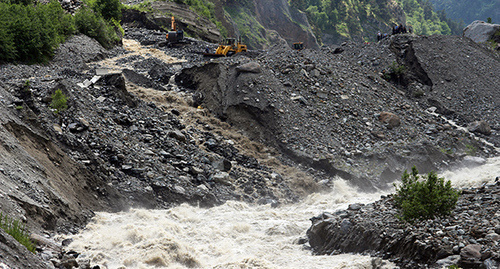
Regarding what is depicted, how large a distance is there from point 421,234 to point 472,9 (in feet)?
490

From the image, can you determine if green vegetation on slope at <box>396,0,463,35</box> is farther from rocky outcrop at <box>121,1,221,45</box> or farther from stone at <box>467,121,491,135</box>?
stone at <box>467,121,491,135</box>

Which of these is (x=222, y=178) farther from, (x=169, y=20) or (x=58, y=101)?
(x=169, y=20)

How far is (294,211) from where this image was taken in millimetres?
10914

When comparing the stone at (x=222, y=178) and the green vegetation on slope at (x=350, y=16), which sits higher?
the green vegetation on slope at (x=350, y=16)

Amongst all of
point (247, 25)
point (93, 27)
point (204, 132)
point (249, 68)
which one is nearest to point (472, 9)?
point (247, 25)

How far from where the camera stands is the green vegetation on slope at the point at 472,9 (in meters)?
121

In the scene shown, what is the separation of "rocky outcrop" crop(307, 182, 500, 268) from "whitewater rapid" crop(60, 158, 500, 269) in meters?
0.36

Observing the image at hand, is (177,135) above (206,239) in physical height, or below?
above

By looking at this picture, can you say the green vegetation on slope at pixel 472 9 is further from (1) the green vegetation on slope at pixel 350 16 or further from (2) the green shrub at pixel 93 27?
(2) the green shrub at pixel 93 27

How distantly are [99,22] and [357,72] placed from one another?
16.0 metres

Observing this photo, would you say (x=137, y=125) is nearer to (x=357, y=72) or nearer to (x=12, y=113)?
(x=12, y=113)

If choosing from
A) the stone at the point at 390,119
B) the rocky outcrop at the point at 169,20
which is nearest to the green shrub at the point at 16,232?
the stone at the point at 390,119

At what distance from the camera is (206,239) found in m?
8.58

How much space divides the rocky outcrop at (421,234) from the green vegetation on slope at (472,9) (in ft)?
439
